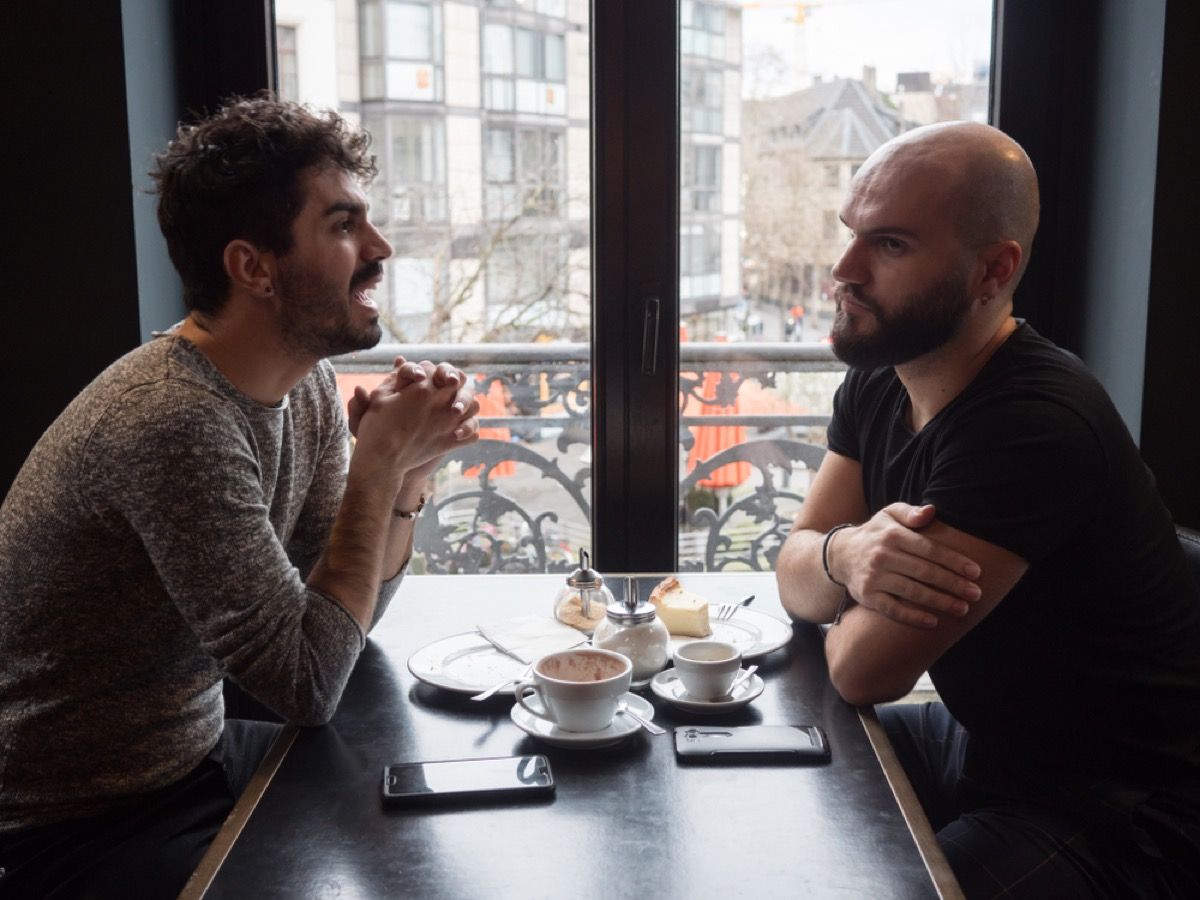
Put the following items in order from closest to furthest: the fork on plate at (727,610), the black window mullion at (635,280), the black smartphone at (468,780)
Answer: the black smartphone at (468,780) < the fork on plate at (727,610) < the black window mullion at (635,280)

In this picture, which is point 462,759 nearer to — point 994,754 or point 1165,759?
point 994,754

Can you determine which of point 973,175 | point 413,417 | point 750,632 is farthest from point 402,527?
point 973,175

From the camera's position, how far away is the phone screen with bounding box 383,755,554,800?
3.96ft

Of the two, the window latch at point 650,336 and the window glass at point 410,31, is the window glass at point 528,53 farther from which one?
the window latch at point 650,336

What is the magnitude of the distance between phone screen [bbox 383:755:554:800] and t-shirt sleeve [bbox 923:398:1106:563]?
1.99 feet

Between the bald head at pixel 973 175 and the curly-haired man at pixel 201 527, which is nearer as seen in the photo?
the curly-haired man at pixel 201 527

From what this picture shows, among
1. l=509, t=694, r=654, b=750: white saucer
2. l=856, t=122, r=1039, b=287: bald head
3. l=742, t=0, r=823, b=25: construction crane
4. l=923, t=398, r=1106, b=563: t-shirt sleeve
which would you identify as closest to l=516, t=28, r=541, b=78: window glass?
l=742, t=0, r=823, b=25: construction crane

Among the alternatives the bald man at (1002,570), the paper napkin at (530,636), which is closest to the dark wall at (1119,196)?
the bald man at (1002,570)

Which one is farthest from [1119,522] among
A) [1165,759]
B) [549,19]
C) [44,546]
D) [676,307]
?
[549,19]

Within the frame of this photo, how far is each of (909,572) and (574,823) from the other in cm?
54

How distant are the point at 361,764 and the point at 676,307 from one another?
56.4 inches

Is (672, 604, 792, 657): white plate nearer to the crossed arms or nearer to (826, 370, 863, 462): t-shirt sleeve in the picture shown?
the crossed arms

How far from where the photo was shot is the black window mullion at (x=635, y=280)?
7.97 feet

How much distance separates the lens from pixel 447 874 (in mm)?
1067
